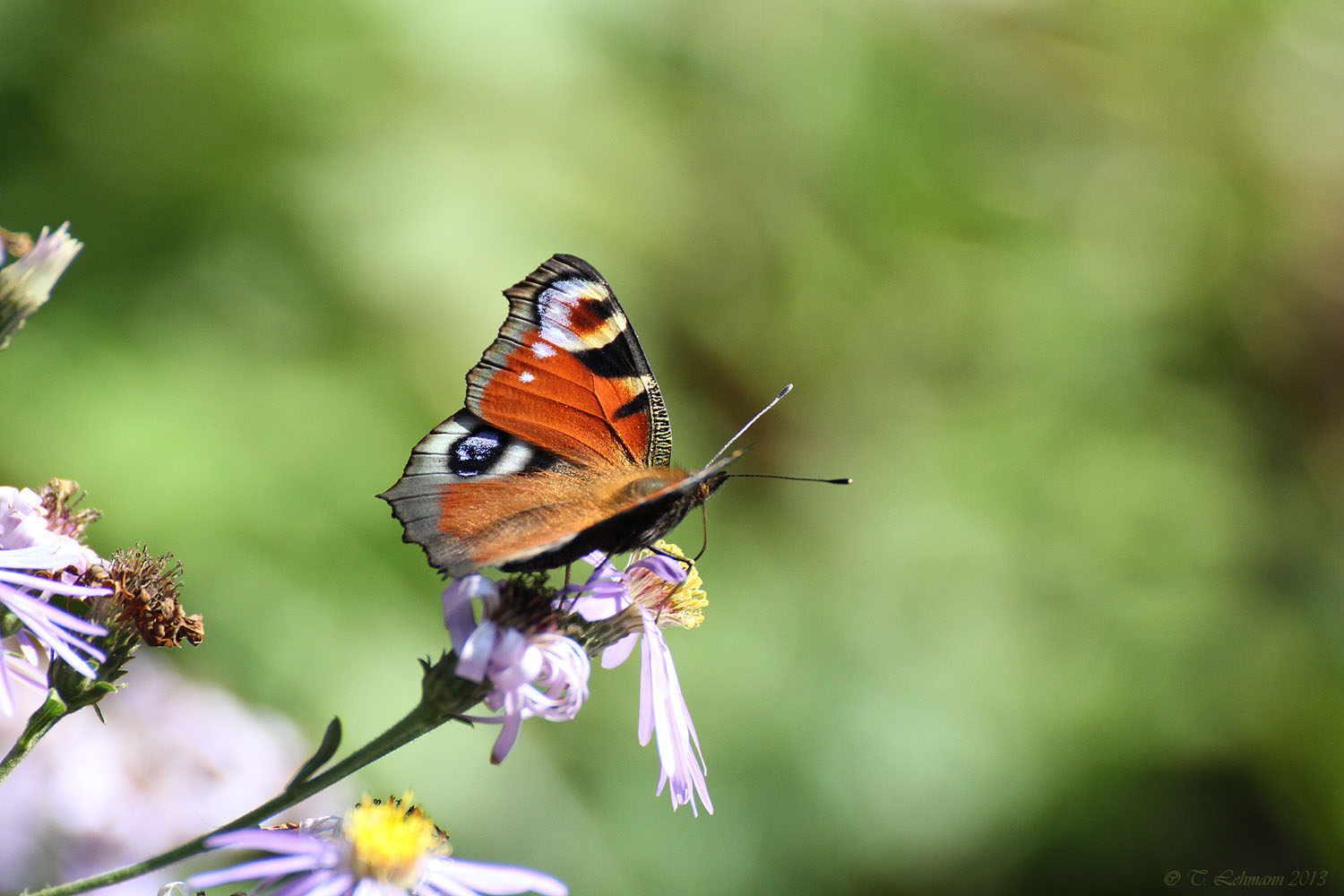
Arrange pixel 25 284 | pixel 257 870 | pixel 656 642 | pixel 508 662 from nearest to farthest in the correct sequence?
1. pixel 257 870
2. pixel 508 662
3. pixel 25 284
4. pixel 656 642

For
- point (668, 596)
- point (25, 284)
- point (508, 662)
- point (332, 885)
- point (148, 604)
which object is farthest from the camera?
point (668, 596)

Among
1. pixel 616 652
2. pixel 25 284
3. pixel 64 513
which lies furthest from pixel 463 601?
pixel 25 284

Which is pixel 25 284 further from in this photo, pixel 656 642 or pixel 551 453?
pixel 656 642

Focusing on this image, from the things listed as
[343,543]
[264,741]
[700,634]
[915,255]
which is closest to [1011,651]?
[700,634]

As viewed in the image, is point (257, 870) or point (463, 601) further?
point (463, 601)

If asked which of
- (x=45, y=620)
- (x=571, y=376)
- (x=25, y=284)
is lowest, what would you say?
(x=45, y=620)

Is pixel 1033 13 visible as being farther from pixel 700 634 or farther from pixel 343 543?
pixel 343 543
